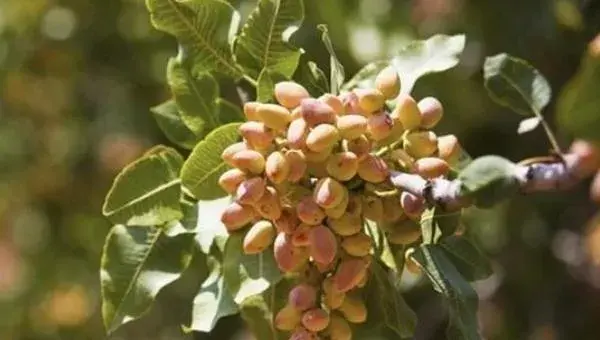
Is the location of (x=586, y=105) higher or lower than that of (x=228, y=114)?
higher

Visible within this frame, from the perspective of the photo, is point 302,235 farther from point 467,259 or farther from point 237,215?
point 467,259

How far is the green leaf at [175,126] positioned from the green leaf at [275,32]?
0.40 feet

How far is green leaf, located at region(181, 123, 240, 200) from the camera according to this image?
3.87 ft

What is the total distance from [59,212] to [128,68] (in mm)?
426

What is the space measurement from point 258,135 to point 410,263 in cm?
18

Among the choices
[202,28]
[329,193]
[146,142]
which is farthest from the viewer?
[146,142]

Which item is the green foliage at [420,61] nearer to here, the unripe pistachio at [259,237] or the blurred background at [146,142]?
the unripe pistachio at [259,237]

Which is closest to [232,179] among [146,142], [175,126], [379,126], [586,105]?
[379,126]

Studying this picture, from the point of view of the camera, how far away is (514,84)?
1217 millimetres

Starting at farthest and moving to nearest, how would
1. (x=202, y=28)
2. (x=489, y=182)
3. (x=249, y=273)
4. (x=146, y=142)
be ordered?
1. (x=146, y=142)
2. (x=202, y=28)
3. (x=249, y=273)
4. (x=489, y=182)

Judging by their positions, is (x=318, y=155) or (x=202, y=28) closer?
(x=318, y=155)

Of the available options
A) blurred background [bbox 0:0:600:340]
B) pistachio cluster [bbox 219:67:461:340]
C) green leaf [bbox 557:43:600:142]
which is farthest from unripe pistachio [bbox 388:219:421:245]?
blurred background [bbox 0:0:600:340]

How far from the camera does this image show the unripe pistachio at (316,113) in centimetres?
107

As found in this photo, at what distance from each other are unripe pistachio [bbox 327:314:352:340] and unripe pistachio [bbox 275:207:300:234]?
9 centimetres
